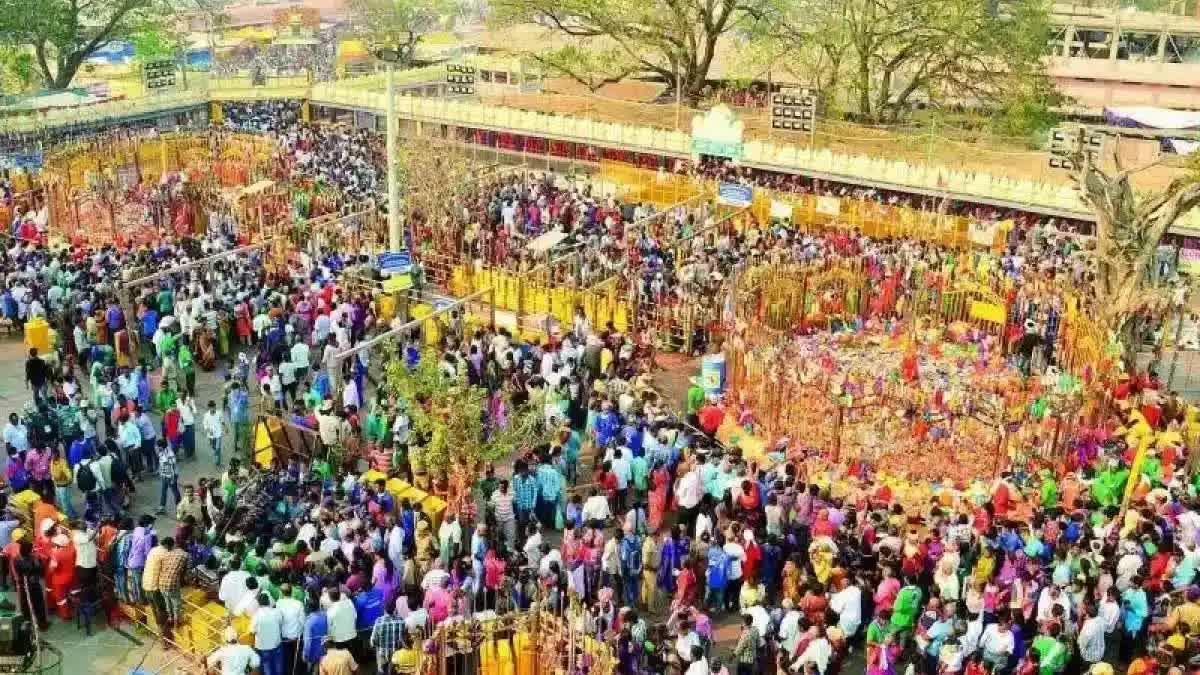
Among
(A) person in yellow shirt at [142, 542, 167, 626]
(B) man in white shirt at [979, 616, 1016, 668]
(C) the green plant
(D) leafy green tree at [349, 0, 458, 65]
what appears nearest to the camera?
(B) man in white shirt at [979, 616, 1016, 668]

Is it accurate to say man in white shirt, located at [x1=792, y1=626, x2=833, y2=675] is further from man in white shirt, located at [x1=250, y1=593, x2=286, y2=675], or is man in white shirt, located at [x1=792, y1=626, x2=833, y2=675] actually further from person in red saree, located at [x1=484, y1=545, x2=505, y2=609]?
man in white shirt, located at [x1=250, y1=593, x2=286, y2=675]

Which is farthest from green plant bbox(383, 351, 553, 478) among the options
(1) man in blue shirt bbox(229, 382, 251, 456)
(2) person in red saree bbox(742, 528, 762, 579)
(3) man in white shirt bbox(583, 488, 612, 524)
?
(2) person in red saree bbox(742, 528, 762, 579)

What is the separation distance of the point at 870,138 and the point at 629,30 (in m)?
9.12

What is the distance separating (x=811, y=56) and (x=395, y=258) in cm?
2246

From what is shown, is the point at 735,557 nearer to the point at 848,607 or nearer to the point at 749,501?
the point at 749,501

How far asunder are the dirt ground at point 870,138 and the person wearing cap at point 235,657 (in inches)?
900

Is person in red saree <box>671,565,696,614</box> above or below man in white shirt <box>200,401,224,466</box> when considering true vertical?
below

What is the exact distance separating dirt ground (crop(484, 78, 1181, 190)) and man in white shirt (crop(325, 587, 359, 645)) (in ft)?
71.8

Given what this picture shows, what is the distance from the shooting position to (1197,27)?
50.0m

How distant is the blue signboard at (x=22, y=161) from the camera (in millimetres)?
30188

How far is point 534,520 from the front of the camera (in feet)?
44.8

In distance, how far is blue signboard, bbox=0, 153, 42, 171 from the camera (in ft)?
99.0

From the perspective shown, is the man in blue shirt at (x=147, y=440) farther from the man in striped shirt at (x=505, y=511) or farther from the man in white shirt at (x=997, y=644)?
the man in white shirt at (x=997, y=644)

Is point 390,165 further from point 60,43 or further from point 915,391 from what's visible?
point 60,43
